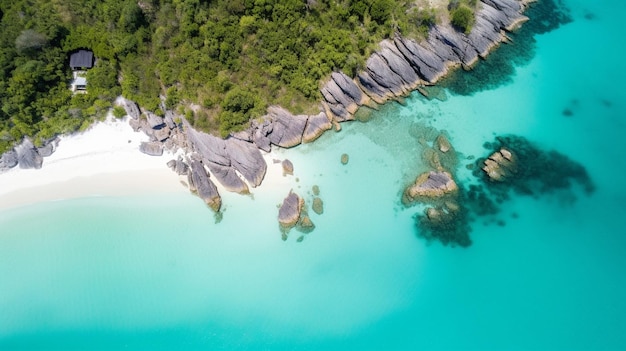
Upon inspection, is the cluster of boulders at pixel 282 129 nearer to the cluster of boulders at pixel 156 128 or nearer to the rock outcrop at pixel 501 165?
the cluster of boulders at pixel 156 128

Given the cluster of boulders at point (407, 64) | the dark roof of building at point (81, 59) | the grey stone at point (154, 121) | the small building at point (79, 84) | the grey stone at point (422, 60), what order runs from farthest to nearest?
the grey stone at point (422, 60) → the cluster of boulders at point (407, 64) → the small building at point (79, 84) → the dark roof of building at point (81, 59) → the grey stone at point (154, 121)

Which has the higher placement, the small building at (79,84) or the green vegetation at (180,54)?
the green vegetation at (180,54)

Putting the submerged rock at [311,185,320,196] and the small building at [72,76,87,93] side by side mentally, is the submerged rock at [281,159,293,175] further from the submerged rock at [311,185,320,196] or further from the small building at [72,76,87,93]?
the small building at [72,76,87,93]

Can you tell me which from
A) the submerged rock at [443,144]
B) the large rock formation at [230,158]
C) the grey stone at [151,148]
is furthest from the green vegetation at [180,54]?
the submerged rock at [443,144]

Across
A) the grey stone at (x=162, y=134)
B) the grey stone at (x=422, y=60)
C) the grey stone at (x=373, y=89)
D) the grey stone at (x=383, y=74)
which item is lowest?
the grey stone at (x=162, y=134)

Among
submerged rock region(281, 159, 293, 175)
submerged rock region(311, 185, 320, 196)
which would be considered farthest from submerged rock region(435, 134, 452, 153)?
submerged rock region(281, 159, 293, 175)

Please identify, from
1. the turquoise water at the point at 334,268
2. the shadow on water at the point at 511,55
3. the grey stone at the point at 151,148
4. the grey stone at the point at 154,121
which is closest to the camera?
the turquoise water at the point at 334,268

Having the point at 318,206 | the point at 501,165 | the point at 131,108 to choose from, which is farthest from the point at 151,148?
the point at 501,165
